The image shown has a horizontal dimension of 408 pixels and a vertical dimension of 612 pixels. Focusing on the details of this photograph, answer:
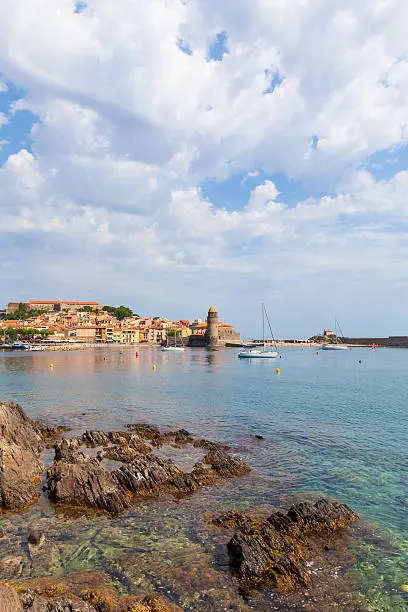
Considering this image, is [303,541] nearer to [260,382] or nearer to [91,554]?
[91,554]

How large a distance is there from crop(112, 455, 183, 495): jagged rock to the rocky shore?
0.04 metres

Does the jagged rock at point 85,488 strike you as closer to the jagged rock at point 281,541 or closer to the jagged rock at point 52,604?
the jagged rock at point 281,541

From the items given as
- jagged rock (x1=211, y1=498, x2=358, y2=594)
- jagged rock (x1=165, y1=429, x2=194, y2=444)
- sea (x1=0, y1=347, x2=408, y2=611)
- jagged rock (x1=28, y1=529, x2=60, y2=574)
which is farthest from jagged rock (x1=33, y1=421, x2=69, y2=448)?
jagged rock (x1=211, y1=498, x2=358, y2=594)

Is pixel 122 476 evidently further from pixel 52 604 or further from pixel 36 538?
pixel 52 604

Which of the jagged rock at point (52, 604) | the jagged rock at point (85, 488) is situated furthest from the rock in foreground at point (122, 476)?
the jagged rock at point (52, 604)

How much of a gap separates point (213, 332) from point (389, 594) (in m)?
175

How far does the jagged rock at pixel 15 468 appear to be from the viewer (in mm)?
12664

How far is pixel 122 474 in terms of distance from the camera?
14352 millimetres

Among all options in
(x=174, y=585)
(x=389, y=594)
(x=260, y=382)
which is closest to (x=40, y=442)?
(x=174, y=585)

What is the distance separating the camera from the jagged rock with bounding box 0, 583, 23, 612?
5.85 m

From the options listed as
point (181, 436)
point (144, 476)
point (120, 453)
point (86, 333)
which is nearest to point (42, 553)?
point (144, 476)

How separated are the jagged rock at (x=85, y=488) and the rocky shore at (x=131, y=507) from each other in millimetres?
31

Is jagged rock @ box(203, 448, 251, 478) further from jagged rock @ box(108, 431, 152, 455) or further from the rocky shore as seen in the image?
jagged rock @ box(108, 431, 152, 455)

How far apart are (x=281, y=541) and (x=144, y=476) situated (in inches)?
239
